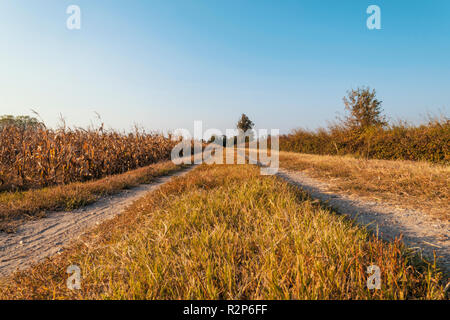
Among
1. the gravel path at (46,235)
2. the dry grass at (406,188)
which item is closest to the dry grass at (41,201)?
the gravel path at (46,235)

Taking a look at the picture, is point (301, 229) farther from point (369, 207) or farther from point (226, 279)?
point (369, 207)

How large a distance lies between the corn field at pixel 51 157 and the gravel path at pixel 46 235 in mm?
3354

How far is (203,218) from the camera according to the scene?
251cm

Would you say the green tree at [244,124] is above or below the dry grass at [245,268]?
above

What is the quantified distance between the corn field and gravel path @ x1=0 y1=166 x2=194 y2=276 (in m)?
3.35

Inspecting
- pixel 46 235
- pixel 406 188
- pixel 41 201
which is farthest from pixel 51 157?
pixel 406 188

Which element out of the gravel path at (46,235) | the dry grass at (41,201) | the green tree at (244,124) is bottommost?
the gravel path at (46,235)

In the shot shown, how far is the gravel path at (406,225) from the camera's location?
223cm

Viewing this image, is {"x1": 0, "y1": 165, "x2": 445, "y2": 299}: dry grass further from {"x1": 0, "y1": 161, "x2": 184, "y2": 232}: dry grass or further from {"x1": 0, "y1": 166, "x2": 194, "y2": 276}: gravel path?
{"x1": 0, "y1": 161, "x2": 184, "y2": 232}: dry grass

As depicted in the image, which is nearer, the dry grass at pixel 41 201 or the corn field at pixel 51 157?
the dry grass at pixel 41 201

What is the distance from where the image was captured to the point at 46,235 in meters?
3.27

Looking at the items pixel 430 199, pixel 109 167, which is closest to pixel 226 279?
pixel 430 199

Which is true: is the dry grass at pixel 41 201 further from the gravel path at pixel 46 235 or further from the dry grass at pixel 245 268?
the dry grass at pixel 245 268

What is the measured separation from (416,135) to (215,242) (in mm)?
12739
